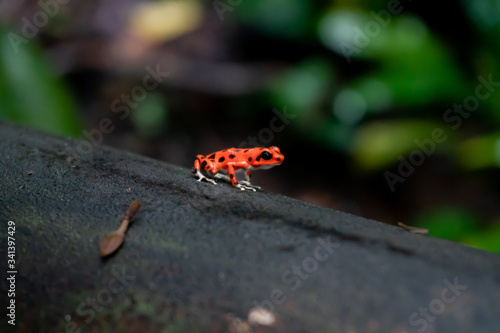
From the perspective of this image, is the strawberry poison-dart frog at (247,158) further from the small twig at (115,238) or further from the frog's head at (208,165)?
the small twig at (115,238)

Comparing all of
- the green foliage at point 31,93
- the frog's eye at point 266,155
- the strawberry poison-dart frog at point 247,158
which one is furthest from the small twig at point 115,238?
the green foliage at point 31,93

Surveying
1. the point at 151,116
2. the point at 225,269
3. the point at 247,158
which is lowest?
the point at 225,269

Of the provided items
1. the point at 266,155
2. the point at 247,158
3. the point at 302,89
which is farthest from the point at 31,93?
the point at 302,89

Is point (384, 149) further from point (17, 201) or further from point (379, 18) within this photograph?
point (17, 201)

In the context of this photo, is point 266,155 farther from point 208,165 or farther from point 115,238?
point 115,238

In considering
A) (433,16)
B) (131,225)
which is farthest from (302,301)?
(433,16)

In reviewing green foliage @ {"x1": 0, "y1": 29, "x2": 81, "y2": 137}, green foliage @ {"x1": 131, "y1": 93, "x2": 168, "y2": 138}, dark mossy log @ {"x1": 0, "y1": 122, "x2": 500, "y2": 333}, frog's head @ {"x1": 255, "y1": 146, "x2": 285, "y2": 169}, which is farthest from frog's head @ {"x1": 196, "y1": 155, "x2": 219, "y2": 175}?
green foliage @ {"x1": 131, "y1": 93, "x2": 168, "y2": 138}
